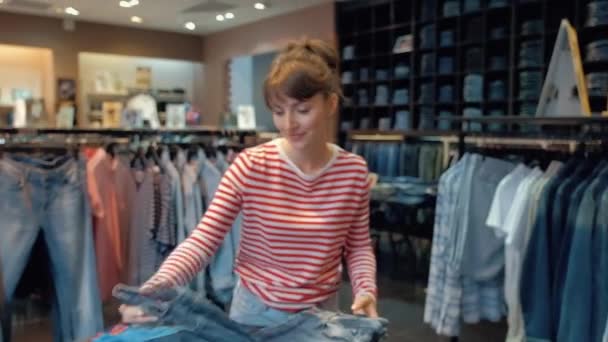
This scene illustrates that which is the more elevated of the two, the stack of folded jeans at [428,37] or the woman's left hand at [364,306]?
the stack of folded jeans at [428,37]

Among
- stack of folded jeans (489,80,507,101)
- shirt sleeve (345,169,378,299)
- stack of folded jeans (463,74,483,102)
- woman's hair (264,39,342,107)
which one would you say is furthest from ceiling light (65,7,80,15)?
shirt sleeve (345,169,378,299)

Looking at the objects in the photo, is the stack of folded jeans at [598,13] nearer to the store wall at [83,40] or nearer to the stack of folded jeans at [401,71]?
the stack of folded jeans at [401,71]

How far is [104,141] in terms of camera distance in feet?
10.4

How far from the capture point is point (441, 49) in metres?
6.33

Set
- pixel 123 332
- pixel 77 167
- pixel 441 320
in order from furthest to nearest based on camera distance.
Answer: pixel 441 320, pixel 77 167, pixel 123 332

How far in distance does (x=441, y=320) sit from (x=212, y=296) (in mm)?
1172

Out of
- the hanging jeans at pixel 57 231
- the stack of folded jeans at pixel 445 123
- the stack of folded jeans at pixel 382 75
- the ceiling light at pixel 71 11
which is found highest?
A: the ceiling light at pixel 71 11

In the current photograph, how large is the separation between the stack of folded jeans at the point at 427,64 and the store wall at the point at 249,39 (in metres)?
1.26

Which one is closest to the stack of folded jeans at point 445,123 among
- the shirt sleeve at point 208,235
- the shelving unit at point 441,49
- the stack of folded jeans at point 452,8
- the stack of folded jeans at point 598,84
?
the shelving unit at point 441,49

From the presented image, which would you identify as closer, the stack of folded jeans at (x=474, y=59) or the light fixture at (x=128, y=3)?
the stack of folded jeans at (x=474, y=59)

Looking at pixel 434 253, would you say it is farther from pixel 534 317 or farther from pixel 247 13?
pixel 247 13

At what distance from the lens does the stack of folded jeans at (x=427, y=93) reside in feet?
20.8

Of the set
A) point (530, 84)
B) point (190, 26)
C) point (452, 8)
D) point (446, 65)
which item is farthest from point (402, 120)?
point (190, 26)

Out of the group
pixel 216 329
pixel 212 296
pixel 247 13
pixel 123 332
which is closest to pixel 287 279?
pixel 216 329
